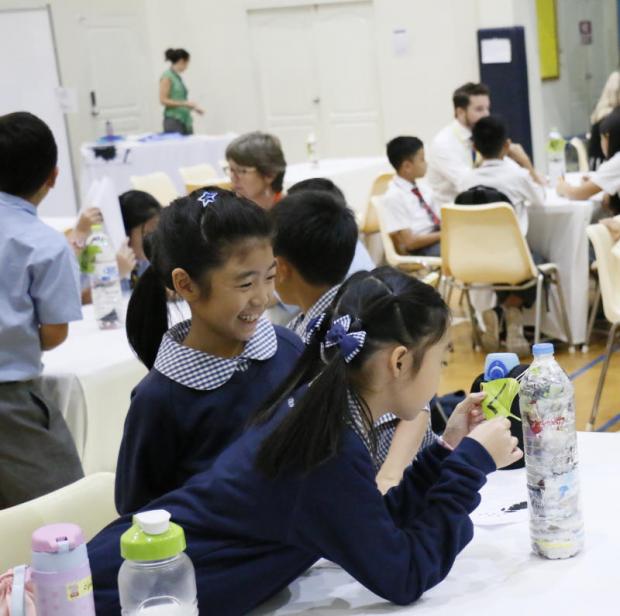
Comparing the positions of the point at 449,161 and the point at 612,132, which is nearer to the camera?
the point at 612,132

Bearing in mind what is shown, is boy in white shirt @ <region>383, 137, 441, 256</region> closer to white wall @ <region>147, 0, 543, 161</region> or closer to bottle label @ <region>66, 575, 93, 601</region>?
white wall @ <region>147, 0, 543, 161</region>

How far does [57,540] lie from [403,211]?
5116mm

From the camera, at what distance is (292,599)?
1758 millimetres

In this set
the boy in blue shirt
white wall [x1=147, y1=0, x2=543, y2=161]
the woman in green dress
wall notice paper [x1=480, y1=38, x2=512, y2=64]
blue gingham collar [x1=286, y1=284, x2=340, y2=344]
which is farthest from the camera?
the woman in green dress

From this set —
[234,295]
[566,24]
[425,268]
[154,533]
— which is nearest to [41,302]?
[234,295]

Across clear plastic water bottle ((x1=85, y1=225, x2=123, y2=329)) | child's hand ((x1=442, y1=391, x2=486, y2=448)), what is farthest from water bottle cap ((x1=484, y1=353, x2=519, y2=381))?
clear plastic water bottle ((x1=85, y1=225, x2=123, y2=329))

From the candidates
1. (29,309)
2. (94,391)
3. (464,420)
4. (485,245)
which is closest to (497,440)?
(464,420)

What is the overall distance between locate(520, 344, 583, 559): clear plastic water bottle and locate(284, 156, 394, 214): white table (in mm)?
6377

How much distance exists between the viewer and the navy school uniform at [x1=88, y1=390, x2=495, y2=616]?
1605mm

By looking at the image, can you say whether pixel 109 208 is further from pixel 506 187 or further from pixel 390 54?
pixel 390 54

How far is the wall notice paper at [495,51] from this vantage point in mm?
10344

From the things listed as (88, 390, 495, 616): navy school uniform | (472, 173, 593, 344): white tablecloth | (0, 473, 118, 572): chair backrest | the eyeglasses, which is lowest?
(472, 173, 593, 344): white tablecloth

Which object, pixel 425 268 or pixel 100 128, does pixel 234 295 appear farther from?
pixel 100 128

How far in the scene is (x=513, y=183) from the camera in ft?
19.3
